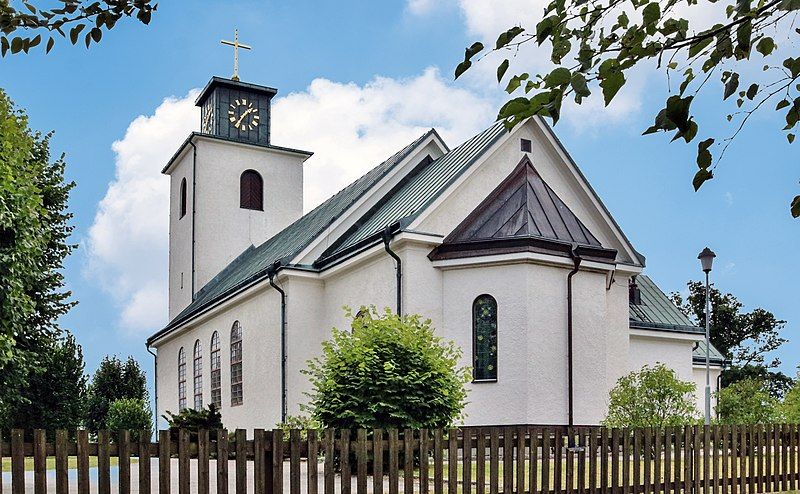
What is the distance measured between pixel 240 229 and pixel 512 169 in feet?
47.8

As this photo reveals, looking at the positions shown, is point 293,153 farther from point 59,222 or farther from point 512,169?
point 512,169

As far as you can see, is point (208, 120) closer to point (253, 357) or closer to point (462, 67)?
point (253, 357)

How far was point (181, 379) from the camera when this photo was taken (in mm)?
32219

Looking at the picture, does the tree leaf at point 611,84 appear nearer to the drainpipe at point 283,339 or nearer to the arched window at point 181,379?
the drainpipe at point 283,339

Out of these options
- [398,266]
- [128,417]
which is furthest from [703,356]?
[128,417]

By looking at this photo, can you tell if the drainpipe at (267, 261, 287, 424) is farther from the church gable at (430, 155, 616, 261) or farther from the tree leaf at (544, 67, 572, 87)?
the tree leaf at (544, 67, 572, 87)

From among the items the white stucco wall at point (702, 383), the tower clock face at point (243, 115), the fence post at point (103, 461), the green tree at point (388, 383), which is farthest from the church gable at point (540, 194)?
the tower clock face at point (243, 115)

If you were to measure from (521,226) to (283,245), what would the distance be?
10535 millimetres

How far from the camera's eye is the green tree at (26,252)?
768 inches

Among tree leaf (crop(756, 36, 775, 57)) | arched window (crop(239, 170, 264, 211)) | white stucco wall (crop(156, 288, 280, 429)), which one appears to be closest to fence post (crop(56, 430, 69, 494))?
tree leaf (crop(756, 36, 775, 57))

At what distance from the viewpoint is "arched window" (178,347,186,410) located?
31.8m

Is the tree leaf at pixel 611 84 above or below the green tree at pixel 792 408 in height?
above

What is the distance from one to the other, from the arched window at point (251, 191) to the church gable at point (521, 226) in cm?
1467

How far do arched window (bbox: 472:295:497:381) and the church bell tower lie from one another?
1537 cm
